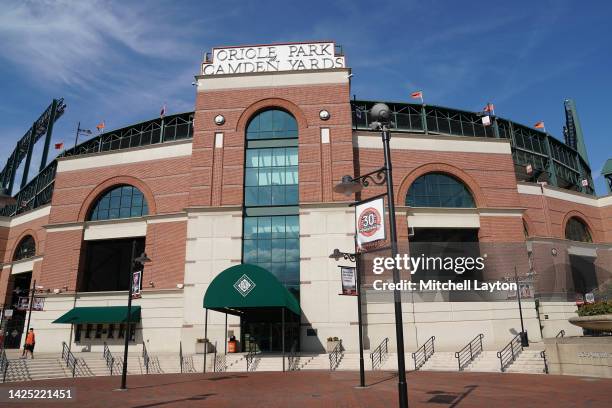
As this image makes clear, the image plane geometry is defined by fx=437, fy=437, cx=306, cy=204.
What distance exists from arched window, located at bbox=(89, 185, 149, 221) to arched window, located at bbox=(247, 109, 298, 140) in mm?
10196

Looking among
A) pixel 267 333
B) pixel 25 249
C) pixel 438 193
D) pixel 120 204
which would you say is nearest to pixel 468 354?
pixel 438 193

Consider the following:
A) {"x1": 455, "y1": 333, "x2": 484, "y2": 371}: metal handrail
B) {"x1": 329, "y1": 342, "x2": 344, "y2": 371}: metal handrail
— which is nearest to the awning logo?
{"x1": 329, "y1": 342, "x2": 344, "y2": 371}: metal handrail

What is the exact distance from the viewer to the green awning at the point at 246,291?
903 inches

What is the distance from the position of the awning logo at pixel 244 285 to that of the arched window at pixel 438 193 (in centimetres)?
1389

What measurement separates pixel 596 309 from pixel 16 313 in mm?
45816

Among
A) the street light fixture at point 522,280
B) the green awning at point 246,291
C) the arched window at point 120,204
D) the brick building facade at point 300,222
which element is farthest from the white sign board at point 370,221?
the arched window at point 120,204

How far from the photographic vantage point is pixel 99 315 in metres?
30.2

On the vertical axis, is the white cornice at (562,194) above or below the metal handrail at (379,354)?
above

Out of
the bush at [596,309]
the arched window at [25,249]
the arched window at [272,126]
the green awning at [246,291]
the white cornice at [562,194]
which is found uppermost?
the arched window at [272,126]

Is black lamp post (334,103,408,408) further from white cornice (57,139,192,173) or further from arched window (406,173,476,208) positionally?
white cornice (57,139,192,173)

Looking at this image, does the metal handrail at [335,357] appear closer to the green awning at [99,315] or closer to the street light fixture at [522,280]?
the street light fixture at [522,280]

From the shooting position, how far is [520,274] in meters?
30.8

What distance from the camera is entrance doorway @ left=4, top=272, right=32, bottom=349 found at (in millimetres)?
38109

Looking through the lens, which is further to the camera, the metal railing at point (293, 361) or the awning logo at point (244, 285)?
the awning logo at point (244, 285)
